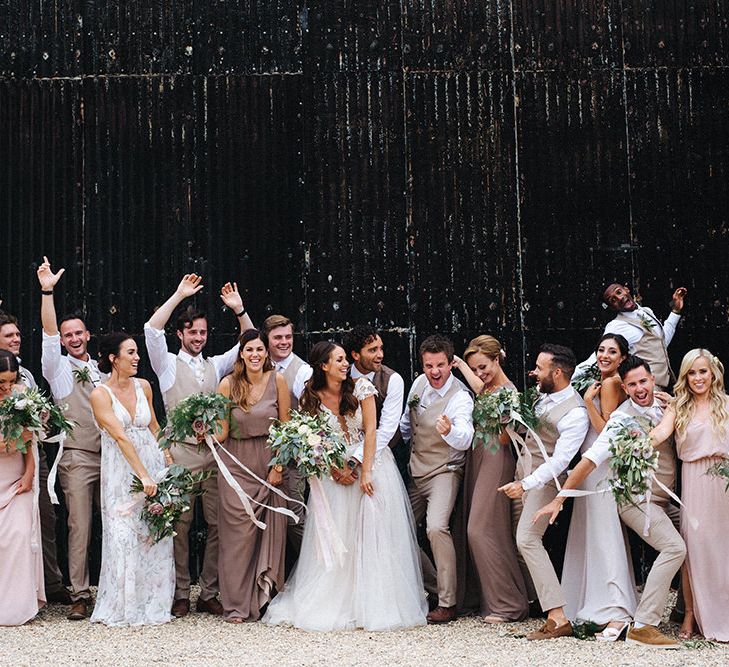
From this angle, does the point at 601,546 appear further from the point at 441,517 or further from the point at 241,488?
the point at 241,488

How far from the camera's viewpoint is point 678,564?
24.6ft

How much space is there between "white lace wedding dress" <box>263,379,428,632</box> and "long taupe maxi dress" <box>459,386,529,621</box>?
1.57 ft

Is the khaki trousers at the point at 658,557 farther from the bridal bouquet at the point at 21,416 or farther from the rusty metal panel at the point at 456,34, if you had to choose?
the rusty metal panel at the point at 456,34

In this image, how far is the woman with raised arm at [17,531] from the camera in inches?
324

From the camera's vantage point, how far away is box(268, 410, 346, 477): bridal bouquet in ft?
26.3

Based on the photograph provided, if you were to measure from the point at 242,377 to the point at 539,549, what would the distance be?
2608 mm

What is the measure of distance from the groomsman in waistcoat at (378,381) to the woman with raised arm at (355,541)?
0.30ft

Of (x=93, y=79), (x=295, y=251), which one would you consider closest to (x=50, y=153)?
(x=93, y=79)

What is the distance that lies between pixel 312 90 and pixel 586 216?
2976 millimetres

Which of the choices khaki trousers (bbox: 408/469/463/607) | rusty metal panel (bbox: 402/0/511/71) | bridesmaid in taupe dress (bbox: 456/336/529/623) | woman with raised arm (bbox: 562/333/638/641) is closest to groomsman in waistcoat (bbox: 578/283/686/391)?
woman with raised arm (bbox: 562/333/638/641)

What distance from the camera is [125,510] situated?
27.2ft

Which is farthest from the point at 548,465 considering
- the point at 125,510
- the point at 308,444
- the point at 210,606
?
the point at 125,510

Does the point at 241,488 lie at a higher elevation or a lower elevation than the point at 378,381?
lower

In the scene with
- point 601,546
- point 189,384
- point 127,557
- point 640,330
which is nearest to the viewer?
→ point 601,546
